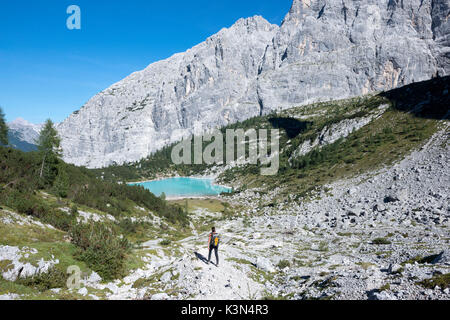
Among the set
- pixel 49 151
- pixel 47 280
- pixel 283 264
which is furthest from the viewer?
pixel 49 151

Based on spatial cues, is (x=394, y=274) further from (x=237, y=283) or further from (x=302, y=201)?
(x=302, y=201)

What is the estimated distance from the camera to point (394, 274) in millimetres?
12195

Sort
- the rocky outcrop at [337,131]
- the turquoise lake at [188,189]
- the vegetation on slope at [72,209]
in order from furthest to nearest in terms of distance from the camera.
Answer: the turquoise lake at [188,189] < the rocky outcrop at [337,131] < the vegetation on slope at [72,209]

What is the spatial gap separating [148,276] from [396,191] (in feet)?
127

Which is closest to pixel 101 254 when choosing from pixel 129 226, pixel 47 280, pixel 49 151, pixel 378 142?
pixel 47 280

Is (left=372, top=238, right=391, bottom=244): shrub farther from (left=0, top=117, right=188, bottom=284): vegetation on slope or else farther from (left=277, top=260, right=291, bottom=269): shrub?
(left=0, top=117, right=188, bottom=284): vegetation on slope

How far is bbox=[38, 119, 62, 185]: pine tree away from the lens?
122ft

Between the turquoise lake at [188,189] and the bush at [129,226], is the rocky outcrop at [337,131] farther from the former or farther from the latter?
the bush at [129,226]

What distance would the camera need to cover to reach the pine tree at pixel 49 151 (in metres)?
37.1

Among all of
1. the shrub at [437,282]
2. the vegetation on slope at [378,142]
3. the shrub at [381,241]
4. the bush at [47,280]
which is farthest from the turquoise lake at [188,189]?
the shrub at [437,282]

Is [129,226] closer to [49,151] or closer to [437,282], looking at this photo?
[49,151]

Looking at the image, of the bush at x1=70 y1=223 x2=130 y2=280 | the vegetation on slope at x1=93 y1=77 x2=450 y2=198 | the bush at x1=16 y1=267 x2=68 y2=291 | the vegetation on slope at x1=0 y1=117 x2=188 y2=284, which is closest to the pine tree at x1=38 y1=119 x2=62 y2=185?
the vegetation on slope at x1=0 y1=117 x2=188 y2=284

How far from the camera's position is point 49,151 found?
40219 millimetres
